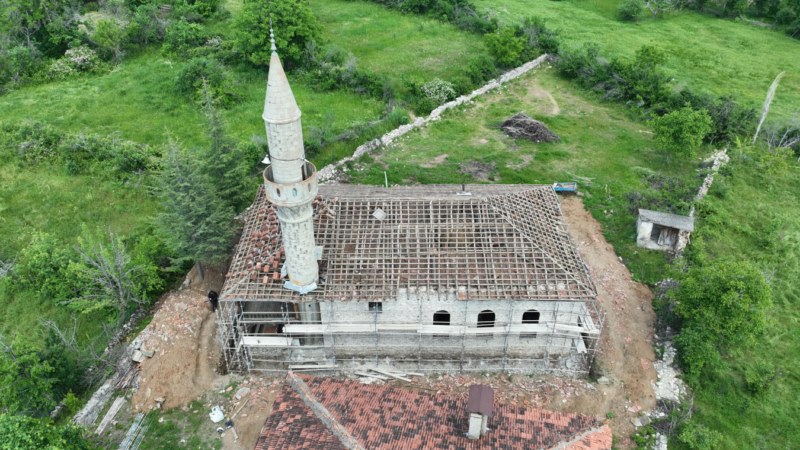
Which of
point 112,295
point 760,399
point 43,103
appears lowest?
point 760,399

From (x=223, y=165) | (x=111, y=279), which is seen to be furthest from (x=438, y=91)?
(x=111, y=279)

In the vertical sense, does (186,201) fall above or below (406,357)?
above

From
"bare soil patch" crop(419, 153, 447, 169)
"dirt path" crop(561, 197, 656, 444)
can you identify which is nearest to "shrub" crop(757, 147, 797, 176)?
"dirt path" crop(561, 197, 656, 444)

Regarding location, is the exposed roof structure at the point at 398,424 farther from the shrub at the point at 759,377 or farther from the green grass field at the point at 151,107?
the green grass field at the point at 151,107

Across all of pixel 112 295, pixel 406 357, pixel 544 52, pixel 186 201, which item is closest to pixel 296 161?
pixel 186 201

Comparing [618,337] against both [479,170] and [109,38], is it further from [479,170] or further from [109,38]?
[109,38]

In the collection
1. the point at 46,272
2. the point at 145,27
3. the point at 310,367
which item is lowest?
the point at 310,367

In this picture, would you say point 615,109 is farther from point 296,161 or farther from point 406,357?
point 296,161

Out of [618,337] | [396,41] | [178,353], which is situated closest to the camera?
[178,353]
